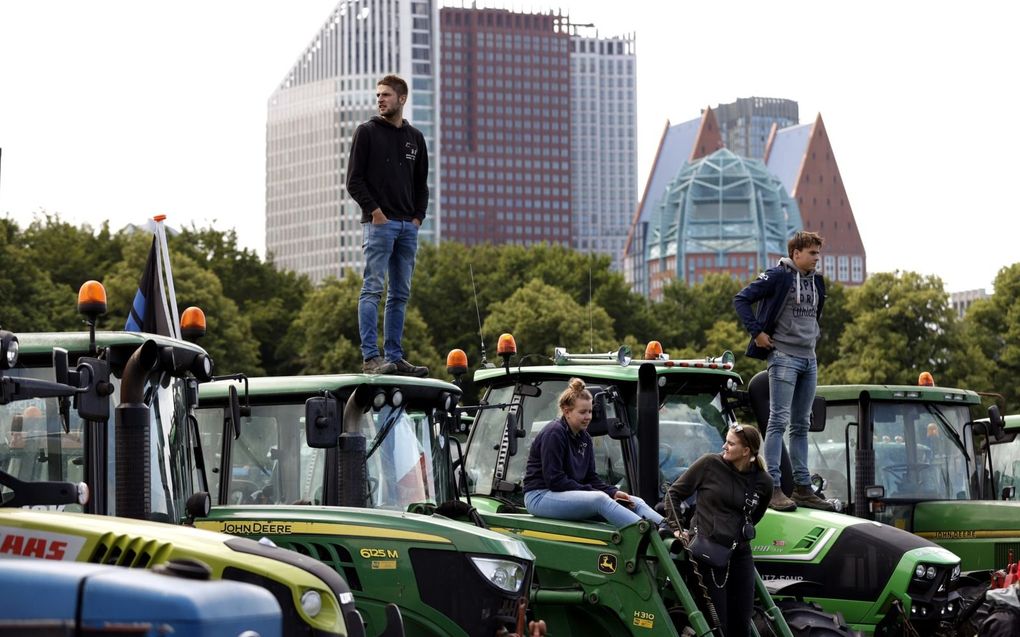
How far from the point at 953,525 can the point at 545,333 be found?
43999 mm

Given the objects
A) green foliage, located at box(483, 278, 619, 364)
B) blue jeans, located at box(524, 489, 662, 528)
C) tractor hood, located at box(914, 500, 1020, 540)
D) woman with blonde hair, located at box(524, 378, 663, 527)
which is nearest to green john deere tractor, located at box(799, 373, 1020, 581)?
tractor hood, located at box(914, 500, 1020, 540)

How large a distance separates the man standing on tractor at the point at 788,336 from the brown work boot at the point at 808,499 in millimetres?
288

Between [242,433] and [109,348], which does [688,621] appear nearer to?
[242,433]

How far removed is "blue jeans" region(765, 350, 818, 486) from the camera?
13.1 meters

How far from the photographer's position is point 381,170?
12.8 meters

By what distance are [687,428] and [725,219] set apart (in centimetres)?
17971

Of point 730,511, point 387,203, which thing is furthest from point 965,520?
point 387,203

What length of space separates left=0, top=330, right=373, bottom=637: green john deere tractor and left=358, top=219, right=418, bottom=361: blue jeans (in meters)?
3.22

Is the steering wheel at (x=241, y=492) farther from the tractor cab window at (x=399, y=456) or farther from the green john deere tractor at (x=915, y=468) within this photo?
the green john deere tractor at (x=915, y=468)

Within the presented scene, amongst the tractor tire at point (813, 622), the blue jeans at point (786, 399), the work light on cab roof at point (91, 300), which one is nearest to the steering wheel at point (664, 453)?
the blue jeans at point (786, 399)

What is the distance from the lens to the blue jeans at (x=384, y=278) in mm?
12445

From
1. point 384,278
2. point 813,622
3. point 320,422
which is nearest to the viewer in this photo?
point 320,422

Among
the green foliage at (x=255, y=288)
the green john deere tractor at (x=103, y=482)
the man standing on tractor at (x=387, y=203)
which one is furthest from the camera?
the green foliage at (x=255, y=288)

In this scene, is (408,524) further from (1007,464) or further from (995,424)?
(1007,464)
